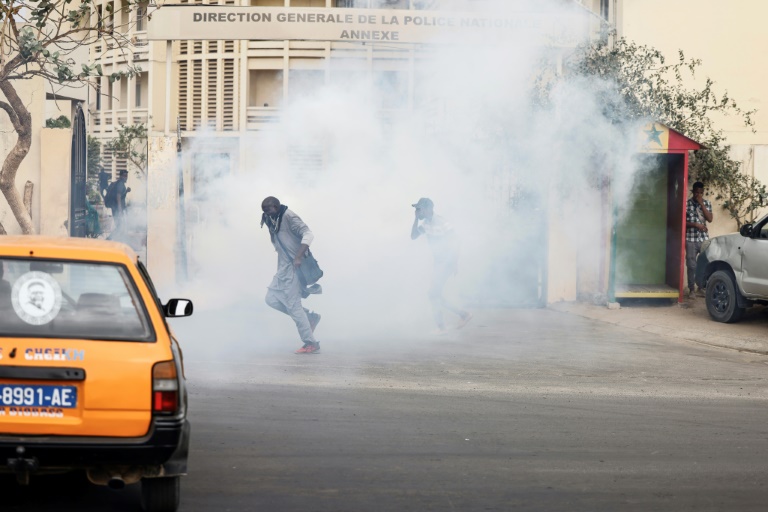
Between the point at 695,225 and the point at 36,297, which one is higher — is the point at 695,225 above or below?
above

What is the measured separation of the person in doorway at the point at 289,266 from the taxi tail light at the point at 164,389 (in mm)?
6004

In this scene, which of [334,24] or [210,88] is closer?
[334,24]

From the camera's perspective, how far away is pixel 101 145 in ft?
119

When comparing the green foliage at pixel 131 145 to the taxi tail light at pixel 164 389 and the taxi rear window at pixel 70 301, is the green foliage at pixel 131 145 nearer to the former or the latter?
the taxi rear window at pixel 70 301

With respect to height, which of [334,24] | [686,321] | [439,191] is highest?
[334,24]

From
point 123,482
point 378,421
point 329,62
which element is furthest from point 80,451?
point 329,62

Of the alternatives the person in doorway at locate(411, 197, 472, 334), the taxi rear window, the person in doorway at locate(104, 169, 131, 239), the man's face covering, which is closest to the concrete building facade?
the person in doorway at locate(104, 169, 131, 239)

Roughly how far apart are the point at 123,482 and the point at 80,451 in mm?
305

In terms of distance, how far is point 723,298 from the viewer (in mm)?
14086

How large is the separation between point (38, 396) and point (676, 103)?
12942 millimetres

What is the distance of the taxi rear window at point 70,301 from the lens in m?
5.03

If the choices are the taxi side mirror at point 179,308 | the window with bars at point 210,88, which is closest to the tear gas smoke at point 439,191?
the taxi side mirror at point 179,308

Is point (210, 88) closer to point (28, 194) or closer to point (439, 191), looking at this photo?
point (28, 194)

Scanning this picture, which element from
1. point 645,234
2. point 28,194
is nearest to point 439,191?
point 645,234
